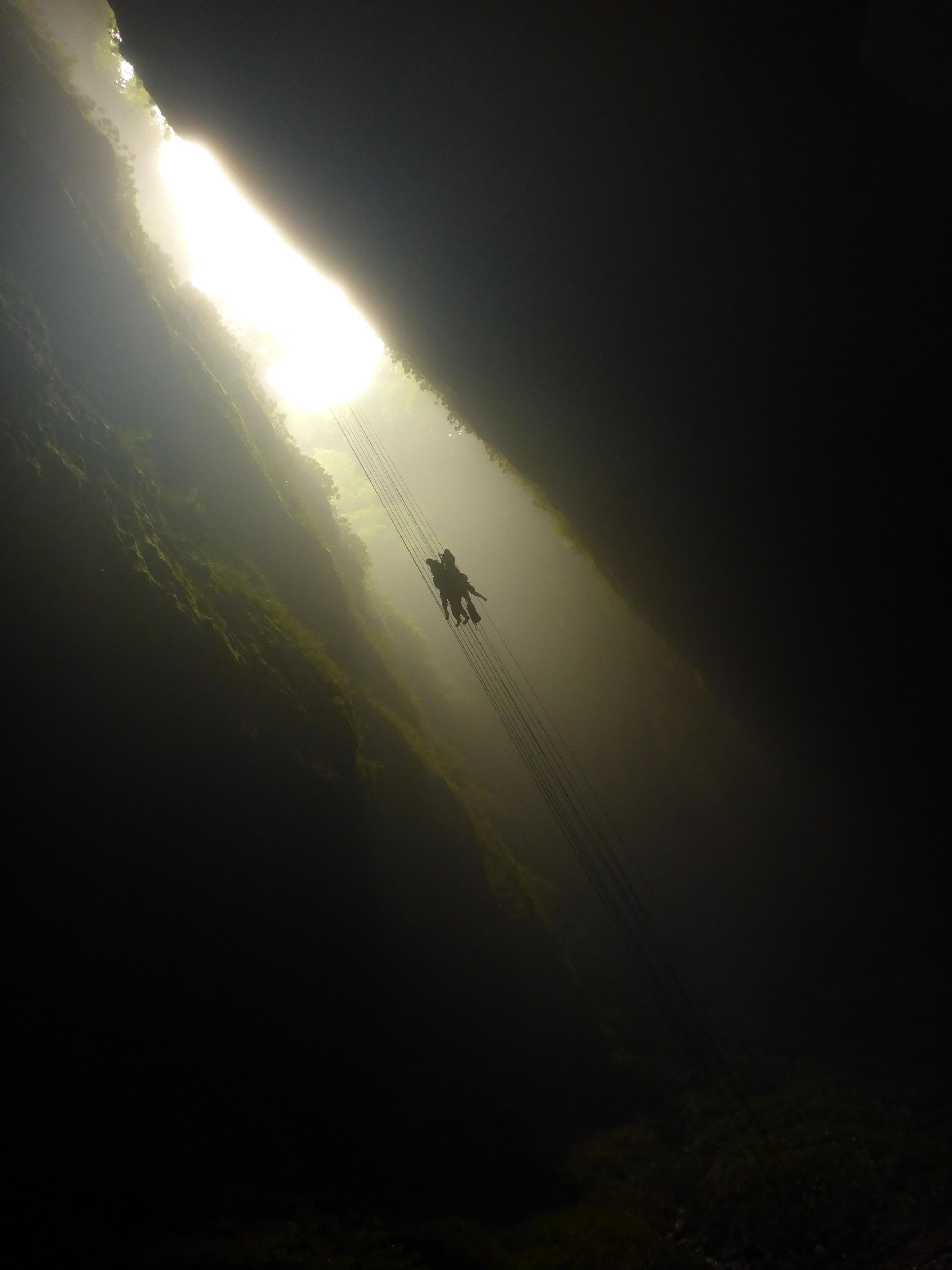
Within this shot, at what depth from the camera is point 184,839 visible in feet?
22.0

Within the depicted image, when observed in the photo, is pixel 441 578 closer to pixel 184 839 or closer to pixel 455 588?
pixel 455 588

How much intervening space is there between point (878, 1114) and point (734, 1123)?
2432 millimetres

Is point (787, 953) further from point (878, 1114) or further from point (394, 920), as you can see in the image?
point (394, 920)

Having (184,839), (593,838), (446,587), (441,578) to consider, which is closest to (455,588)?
(446,587)

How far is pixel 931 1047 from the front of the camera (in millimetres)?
11742

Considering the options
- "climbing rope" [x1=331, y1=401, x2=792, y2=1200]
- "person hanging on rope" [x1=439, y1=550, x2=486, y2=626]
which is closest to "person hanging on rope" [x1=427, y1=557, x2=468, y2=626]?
"person hanging on rope" [x1=439, y1=550, x2=486, y2=626]

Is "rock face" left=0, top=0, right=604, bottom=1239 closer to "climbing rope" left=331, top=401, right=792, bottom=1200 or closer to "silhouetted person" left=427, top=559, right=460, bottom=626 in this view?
"silhouetted person" left=427, top=559, right=460, bottom=626

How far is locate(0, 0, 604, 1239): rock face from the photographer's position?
583 cm

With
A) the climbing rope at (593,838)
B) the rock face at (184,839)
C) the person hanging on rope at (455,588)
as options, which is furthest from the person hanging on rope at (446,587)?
the rock face at (184,839)

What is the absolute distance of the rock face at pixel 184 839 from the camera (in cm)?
583

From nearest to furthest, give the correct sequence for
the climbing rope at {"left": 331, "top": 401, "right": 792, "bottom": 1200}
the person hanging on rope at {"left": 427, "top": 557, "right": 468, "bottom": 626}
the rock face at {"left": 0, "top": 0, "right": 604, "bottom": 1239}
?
the rock face at {"left": 0, "top": 0, "right": 604, "bottom": 1239}
the person hanging on rope at {"left": 427, "top": 557, "right": 468, "bottom": 626}
the climbing rope at {"left": 331, "top": 401, "right": 792, "bottom": 1200}

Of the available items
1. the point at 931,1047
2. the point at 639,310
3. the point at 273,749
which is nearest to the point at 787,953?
the point at 931,1047

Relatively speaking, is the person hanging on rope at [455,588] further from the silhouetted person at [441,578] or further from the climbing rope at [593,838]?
the climbing rope at [593,838]

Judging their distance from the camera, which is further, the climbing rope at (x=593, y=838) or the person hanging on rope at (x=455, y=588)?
the climbing rope at (x=593, y=838)
